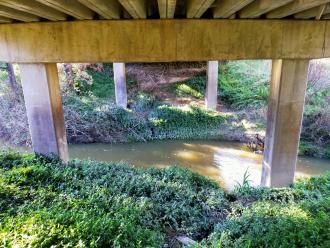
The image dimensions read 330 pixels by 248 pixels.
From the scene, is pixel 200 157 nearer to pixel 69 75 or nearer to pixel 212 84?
pixel 212 84

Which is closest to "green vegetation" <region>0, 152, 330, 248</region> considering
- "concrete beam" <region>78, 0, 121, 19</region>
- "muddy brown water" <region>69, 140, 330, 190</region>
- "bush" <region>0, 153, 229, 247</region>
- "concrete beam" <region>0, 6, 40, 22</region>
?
"bush" <region>0, 153, 229, 247</region>

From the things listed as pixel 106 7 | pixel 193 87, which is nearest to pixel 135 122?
pixel 193 87

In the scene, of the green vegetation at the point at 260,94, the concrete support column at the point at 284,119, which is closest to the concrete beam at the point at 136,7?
the concrete support column at the point at 284,119

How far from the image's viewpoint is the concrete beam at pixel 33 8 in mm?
4541

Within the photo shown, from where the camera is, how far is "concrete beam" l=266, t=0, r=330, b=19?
14.9 ft

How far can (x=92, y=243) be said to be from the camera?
13.2 ft

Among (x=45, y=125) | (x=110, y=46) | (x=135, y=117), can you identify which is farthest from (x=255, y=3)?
(x=135, y=117)

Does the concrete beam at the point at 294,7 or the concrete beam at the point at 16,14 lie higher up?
the concrete beam at the point at 16,14

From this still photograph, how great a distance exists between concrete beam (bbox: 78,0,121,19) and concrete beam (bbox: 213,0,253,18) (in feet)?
7.68

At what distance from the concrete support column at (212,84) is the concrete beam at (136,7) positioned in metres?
13.2

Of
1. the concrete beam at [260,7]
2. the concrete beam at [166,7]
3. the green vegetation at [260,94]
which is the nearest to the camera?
the concrete beam at [166,7]

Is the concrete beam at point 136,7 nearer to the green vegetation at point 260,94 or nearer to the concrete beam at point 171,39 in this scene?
the concrete beam at point 171,39

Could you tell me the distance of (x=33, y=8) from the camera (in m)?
5.05

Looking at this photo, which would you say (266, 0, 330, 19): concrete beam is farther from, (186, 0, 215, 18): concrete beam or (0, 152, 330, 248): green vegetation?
(0, 152, 330, 248): green vegetation
